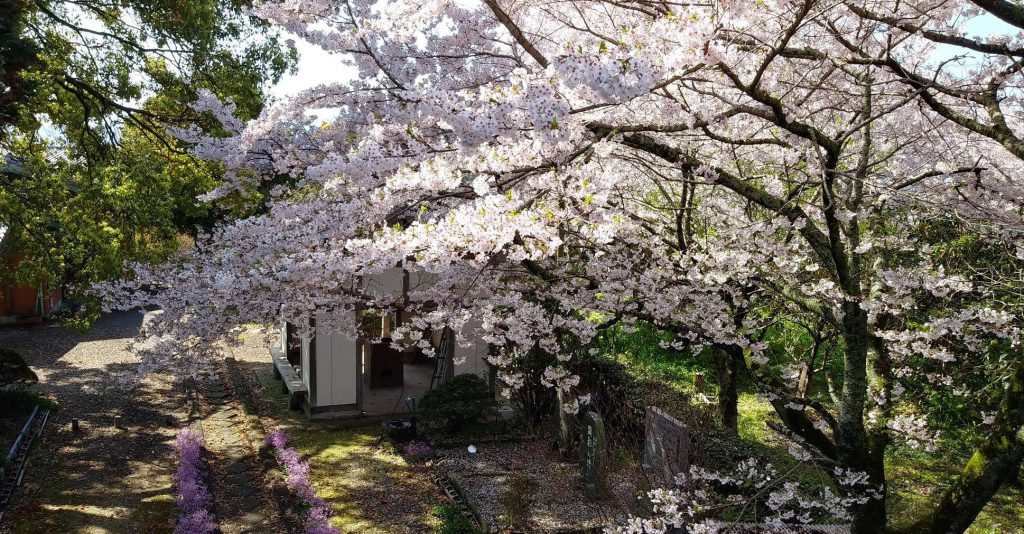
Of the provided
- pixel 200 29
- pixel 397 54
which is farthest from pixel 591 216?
pixel 200 29

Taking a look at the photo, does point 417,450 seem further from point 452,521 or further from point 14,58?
point 14,58

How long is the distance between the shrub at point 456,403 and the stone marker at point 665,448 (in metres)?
3.32

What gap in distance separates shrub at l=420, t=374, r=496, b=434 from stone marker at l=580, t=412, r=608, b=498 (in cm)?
211

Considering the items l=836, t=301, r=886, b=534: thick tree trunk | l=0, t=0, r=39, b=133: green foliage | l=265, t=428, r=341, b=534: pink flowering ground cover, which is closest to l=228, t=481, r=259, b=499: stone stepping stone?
l=265, t=428, r=341, b=534: pink flowering ground cover

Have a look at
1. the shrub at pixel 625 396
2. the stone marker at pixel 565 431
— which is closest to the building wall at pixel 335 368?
the stone marker at pixel 565 431

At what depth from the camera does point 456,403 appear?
31.0ft

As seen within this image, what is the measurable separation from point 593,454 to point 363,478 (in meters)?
3.15

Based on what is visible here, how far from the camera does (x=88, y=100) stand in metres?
9.69

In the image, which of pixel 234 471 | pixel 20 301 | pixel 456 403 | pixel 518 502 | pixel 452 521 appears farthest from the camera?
pixel 20 301

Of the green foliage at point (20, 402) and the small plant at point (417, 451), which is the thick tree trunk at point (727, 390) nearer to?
the small plant at point (417, 451)

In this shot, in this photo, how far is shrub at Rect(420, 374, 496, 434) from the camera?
30.8ft

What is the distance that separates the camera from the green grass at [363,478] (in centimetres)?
705

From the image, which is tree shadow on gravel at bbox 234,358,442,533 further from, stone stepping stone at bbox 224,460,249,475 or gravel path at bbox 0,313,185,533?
gravel path at bbox 0,313,185,533

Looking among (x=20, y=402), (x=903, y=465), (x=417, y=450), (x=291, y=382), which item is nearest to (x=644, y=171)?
(x=417, y=450)
